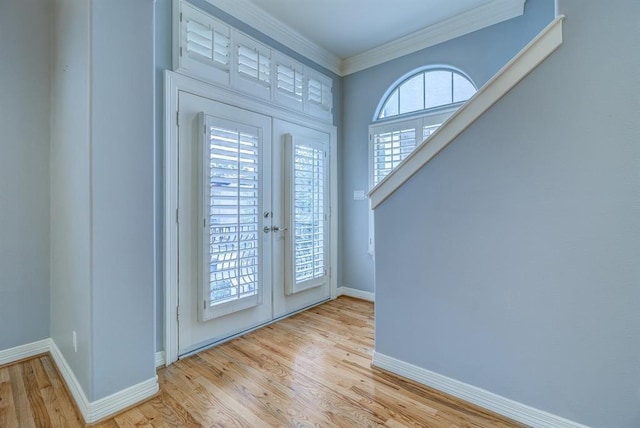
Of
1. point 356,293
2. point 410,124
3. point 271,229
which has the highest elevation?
point 410,124

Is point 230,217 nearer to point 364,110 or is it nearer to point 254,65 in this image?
point 254,65

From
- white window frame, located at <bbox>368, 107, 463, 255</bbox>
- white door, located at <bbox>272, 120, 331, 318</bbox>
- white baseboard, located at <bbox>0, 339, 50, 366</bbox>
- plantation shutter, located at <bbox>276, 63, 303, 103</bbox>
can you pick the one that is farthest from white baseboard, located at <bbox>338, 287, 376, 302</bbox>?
white baseboard, located at <bbox>0, 339, 50, 366</bbox>

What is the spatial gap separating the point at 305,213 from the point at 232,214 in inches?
37.2

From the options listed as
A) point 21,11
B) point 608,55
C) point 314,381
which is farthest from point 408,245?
point 21,11

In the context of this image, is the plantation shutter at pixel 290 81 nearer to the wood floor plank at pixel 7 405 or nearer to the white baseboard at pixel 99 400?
the white baseboard at pixel 99 400

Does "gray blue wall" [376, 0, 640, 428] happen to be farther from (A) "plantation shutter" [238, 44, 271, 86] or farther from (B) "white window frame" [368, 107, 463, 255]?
(A) "plantation shutter" [238, 44, 271, 86]

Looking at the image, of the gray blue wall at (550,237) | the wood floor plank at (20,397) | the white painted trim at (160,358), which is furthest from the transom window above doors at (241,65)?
the wood floor plank at (20,397)

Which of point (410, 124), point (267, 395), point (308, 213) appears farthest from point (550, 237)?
point (308, 213)

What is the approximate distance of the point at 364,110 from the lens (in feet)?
11.9

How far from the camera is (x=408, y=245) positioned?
1.93m

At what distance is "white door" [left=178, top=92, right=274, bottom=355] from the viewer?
226 cm

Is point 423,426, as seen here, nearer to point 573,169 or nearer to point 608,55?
point 573,169

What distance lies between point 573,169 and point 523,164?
0.20 m

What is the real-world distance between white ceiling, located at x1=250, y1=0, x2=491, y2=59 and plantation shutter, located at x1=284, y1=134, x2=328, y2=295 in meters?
1.11
